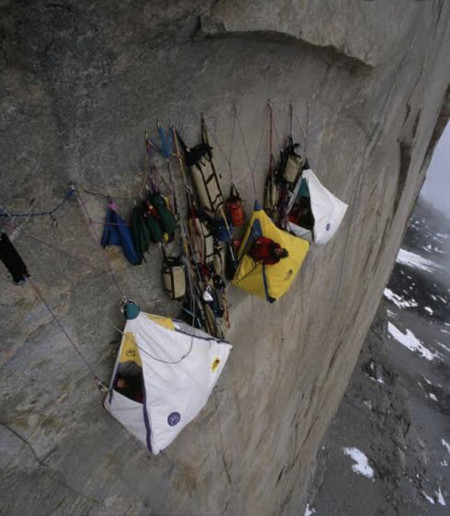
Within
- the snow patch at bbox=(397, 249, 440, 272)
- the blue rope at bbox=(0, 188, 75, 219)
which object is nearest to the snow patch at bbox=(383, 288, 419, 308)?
the snow patch at bbox=(397, 249, 440, 272)

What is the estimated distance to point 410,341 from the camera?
32.1m

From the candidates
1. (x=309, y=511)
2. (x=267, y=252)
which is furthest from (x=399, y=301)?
(x=267, y=252)

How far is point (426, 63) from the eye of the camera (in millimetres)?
7262

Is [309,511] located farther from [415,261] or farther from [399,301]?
[415,261]

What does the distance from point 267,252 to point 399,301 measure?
4249 cm

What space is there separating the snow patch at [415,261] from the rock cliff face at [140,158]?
172 ft

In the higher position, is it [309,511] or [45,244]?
[45,244]

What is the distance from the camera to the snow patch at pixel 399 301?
133 ft

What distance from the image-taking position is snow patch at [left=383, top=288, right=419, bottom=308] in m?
40.5

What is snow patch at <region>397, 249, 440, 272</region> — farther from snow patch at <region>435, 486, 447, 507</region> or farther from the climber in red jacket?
the climber in red jacket

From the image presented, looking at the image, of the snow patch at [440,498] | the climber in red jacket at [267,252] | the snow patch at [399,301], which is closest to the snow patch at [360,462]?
the snow patch at [440,498]

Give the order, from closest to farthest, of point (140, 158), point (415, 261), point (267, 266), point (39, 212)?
point (39, 212) → point (140, 158) → point (267, 266) → point (415, 261)

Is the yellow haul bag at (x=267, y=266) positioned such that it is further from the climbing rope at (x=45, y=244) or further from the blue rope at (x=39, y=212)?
the blue rope at (x=39, y=212)

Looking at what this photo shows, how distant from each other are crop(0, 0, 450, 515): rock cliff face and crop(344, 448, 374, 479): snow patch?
35.4ft
